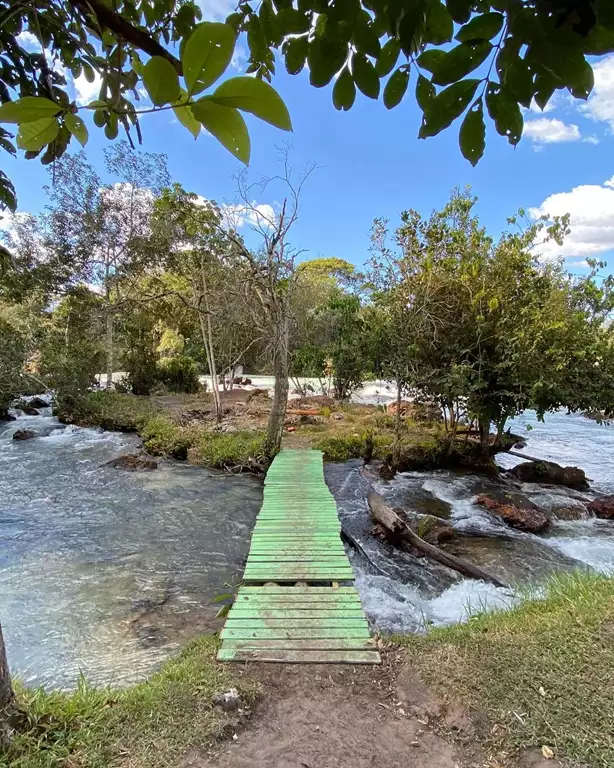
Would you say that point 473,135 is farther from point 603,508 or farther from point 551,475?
point 551,475

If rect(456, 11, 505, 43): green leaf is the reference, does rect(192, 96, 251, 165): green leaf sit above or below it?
below

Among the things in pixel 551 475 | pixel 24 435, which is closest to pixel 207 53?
pixel 551 475

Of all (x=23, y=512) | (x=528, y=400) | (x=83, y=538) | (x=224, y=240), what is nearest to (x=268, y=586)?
(x=83, y=538)

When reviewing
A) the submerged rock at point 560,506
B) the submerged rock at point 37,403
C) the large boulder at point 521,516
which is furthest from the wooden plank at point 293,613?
the submerged rock at point 37,403

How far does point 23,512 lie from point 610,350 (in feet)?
30.4

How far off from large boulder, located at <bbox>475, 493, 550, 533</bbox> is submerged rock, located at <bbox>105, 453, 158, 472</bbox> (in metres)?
6.09

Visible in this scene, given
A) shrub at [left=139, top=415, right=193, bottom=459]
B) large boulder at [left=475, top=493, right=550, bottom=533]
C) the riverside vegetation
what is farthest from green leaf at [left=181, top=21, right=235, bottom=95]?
shrub at [left=139, top=415, right=193, bottom=459]

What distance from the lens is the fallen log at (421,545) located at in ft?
15.4

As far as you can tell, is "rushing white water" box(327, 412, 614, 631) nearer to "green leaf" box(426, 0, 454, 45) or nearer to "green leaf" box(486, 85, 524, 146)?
"green leaf" box(486, 85, 524, 146)

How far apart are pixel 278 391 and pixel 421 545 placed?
→ 3.92 meters

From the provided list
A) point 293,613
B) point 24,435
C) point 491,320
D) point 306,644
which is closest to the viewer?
point 306,644

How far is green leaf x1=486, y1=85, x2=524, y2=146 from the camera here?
0.66 metres

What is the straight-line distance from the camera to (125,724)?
6.63ft

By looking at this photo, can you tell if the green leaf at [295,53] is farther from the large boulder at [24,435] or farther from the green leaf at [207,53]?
the large boulder at [24,435]
